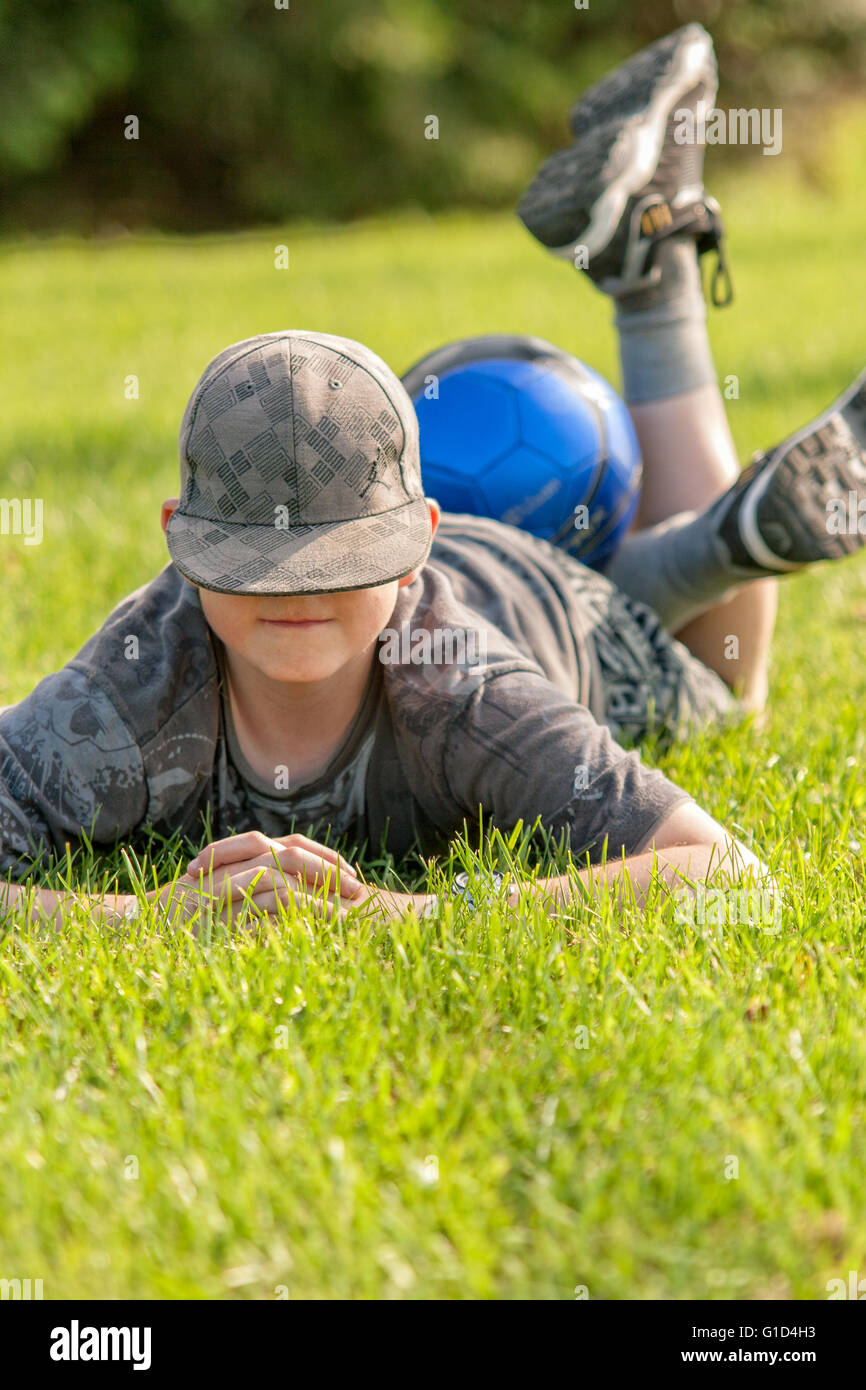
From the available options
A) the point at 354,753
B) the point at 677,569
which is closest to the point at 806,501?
the point at 677,569

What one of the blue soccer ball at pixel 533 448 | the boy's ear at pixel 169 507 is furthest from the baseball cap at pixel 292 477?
the blue soccer ball at pixel 533 448

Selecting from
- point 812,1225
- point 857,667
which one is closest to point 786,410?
point 857,667

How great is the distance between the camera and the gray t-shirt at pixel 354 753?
2.54 metres

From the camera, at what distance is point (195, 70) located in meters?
20.2

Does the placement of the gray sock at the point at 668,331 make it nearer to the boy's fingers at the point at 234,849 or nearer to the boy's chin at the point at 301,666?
the boy's chin at the point at 301,666

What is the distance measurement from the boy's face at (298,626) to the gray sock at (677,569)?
1.38 m

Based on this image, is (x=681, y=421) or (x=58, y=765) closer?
(x=58, y=765)

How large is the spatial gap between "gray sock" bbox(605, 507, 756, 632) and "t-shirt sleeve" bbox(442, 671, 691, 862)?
1.16 metres

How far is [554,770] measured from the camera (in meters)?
2.52

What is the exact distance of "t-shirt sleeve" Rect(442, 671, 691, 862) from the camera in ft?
8.21

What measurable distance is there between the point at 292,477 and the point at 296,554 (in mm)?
125

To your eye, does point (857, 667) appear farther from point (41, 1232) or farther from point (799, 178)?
point (799, 178)

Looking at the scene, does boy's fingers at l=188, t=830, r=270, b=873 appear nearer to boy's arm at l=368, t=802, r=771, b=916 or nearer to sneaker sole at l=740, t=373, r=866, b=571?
boy's arm at l=368, t=802, r=771, b=916

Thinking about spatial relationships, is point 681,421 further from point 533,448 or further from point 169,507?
point 169,507
